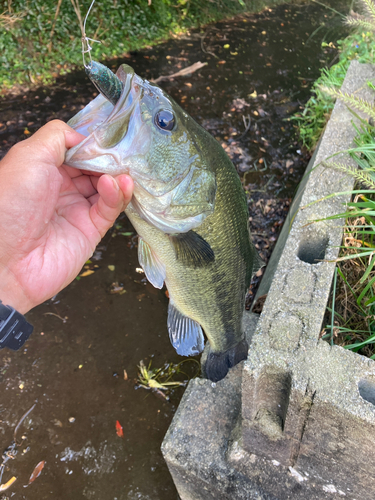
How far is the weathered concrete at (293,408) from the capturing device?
5.07 feet

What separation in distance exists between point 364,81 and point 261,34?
5511mm

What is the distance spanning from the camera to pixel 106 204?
4.90ft

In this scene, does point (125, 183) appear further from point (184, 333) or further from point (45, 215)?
point (184, 333)

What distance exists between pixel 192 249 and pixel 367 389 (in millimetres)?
1072

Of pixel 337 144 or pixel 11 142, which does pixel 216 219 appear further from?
pixel 11 142

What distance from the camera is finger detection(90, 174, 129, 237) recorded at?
1352 millimetres

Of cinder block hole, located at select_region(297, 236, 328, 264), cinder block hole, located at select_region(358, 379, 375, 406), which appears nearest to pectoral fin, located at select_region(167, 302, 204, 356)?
cinder block hole, located at select_region(297, 236, 328, 264)

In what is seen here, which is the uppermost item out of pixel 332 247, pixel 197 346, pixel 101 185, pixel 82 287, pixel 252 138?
pixel 101 185

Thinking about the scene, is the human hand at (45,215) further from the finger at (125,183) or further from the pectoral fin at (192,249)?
the pectoral fin at (192,249)

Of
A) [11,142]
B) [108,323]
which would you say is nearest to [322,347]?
[108,323]

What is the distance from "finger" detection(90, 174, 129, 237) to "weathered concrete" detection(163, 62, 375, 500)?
0.95 meters

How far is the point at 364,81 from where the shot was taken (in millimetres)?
3523

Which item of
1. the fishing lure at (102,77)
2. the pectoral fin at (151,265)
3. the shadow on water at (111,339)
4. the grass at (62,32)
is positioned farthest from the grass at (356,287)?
the grass at (62,32)

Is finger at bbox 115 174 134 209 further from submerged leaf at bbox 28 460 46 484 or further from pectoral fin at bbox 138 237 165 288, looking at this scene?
submerged leaf at bbox 28 460 46 484
